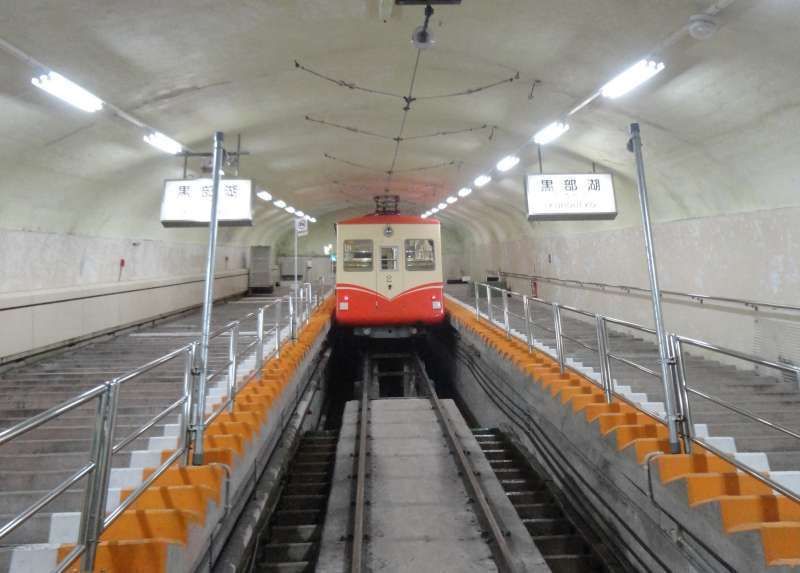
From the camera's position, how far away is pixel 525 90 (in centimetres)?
614

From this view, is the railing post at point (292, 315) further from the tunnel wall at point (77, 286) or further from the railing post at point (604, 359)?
the railing post at point (604, 359)

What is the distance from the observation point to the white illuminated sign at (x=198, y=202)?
20.2 feet

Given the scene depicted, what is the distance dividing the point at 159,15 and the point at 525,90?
4601 mm

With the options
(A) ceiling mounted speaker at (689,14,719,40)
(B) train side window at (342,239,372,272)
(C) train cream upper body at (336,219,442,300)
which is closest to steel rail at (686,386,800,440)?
(A) ceiling mounted speaker at (689,14,719,40)

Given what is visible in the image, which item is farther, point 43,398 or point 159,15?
point 43,398

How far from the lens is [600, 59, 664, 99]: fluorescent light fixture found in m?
4.52

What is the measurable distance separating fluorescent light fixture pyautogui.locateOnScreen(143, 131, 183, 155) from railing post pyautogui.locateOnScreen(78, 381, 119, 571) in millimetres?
4955

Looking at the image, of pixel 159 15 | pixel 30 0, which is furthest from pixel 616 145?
pixel 30 0

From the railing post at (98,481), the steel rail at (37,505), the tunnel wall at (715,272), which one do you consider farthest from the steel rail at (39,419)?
the tunnel wall at (715,272)

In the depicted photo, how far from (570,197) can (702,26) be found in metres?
3.06

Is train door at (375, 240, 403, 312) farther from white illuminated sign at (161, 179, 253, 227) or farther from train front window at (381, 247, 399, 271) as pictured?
white illuminated sign at (161, 179, 253, 227)

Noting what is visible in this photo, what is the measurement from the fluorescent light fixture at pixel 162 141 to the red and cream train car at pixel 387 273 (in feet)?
13.1

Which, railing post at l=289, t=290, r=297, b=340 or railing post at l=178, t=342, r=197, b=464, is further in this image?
railing post at l=289, t=290, r=297, b=340

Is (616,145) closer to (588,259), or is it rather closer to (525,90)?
(525,90)
